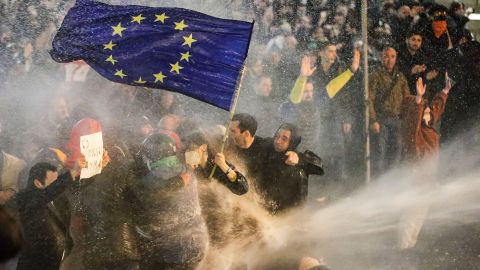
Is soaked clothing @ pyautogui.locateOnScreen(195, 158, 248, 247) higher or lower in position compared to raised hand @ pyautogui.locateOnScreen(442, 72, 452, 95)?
lower

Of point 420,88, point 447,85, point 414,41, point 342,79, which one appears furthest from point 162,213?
point 447,85

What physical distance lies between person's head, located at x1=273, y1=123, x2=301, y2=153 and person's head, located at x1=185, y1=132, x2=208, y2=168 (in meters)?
0.74

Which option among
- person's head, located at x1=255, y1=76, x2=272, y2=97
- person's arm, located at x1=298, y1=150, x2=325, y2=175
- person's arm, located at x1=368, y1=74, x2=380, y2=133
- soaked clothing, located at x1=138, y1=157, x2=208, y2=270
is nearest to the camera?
soaked clothing, located at x1=138, y1=157, x2=208, y2=270

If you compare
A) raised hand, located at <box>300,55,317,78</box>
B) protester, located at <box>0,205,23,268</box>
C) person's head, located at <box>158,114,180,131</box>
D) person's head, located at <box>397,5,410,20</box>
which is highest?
protester, located at <box>0,205,23,268</box>

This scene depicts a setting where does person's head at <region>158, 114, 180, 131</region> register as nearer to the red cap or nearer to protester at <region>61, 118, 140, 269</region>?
protester at <region>61, 118, 140, 269</region>

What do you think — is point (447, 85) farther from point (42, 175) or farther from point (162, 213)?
point (42, 175)

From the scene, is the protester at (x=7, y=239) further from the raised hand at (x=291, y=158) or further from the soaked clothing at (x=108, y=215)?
the raised hand at (x=291, y=158)

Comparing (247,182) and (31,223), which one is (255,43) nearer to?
(247,182)

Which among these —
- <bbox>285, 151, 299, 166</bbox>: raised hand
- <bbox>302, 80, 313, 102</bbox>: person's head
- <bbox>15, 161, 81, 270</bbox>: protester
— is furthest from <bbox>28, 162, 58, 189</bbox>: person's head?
<bbox>302, 80, 313, 102</bbox>: person's head

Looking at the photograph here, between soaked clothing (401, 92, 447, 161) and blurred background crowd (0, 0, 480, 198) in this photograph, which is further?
soaked clothing (401, 92, 447, 161)

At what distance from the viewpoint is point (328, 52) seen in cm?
604

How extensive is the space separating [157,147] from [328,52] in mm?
2010

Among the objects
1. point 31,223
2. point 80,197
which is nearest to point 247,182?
point 80,197

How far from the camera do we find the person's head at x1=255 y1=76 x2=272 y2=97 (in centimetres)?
588
